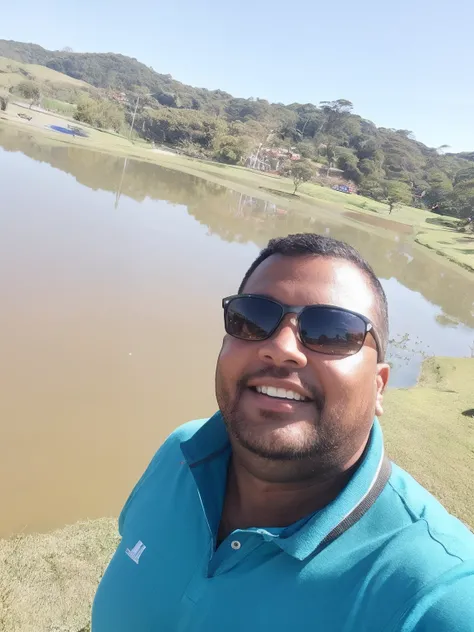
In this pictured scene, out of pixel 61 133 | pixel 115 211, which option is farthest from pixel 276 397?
pixel 61 133

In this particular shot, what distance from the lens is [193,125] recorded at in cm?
6456

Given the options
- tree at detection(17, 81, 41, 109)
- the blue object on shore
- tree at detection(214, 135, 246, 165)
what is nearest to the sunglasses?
the blue object on shore

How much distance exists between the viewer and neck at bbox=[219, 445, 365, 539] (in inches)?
52.5

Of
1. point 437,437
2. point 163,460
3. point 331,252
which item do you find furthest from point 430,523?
point 437,437

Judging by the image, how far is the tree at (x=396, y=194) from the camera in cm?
5658

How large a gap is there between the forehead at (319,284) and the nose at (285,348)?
10 centimetres

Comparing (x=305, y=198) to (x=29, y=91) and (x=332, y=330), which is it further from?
(x=332, y=330)

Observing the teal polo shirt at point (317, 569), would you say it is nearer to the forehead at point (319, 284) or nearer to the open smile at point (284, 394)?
the open smile at point (284, 394)

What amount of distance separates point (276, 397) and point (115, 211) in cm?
1923

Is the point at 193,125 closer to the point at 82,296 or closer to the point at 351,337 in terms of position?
the point at 82,296

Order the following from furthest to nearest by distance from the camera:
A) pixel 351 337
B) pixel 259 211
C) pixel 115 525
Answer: pixel 259 211 < pixel 115 525 < pixel 351 337

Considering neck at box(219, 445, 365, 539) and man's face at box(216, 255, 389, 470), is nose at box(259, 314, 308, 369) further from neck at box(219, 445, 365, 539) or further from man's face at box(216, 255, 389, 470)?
A: neck at box(219, 445, 365, 539)

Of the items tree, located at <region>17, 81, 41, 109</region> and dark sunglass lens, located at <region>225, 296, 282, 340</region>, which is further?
tree, located at <region>17, 81, 41, 109</region>

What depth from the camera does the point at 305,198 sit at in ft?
160
